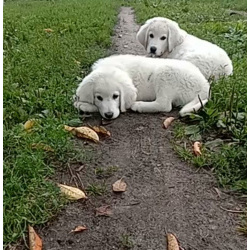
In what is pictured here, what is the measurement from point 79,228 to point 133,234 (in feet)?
0.99

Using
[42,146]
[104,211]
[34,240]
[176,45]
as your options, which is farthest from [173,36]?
[34,240]

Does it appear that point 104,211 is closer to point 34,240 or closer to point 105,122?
point 34,240

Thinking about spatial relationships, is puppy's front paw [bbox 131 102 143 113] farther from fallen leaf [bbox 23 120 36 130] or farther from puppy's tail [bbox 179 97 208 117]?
fallen leaf [bbox 23 120 36 130]

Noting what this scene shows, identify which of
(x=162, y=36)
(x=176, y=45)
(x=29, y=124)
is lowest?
(x=29, y=124)

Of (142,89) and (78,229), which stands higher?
(142,89)

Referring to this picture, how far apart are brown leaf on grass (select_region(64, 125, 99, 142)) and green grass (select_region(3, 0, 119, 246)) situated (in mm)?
106

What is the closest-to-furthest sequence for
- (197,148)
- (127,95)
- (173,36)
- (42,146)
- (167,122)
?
(42,146)
(197,148)
(167,122)
(127,95)
(173,36)

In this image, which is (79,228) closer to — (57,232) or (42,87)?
(57,232)

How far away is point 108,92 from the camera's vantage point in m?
4.30

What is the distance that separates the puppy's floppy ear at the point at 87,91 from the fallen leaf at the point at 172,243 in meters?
2.03

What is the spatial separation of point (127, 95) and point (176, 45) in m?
1.91

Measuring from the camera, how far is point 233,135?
3771 millimetres

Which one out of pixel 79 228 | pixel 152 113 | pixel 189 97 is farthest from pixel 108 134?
pixel 79 228

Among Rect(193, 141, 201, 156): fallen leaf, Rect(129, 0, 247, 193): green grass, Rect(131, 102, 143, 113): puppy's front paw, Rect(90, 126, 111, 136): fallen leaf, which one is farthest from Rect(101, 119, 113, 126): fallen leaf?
Rect(193, 141, 201, 156): fallen leaf
